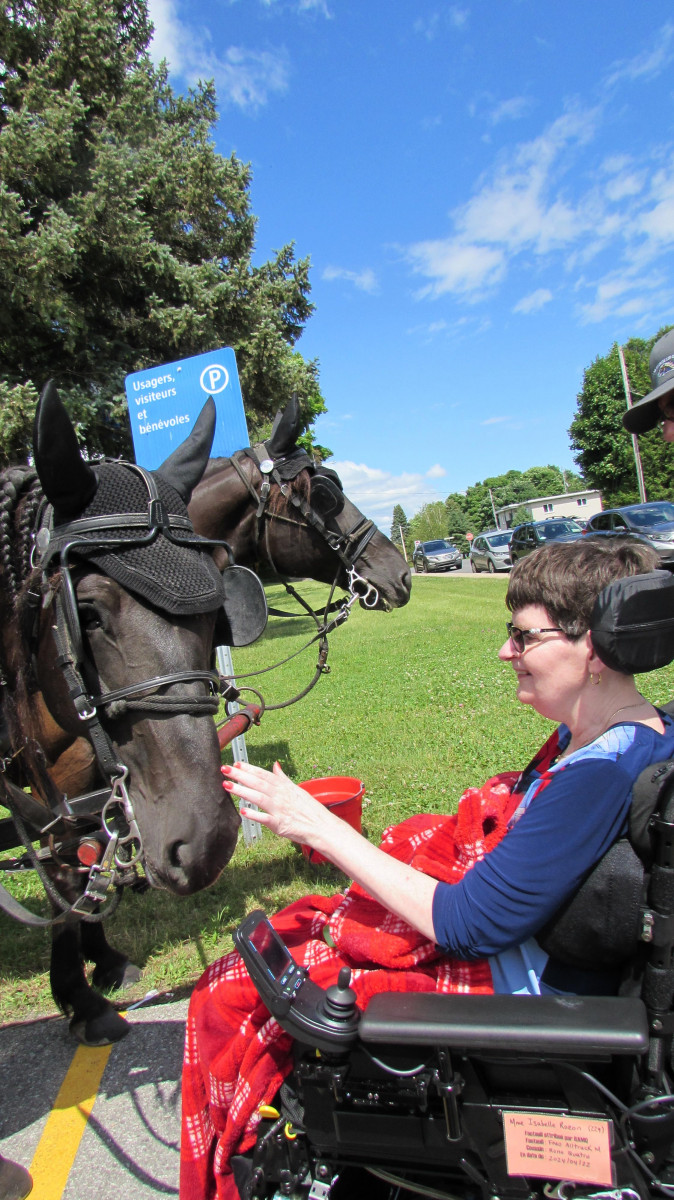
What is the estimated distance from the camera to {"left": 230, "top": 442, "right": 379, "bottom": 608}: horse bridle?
14.7 ft

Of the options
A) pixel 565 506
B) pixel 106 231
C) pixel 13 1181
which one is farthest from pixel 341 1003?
pixel 565 506

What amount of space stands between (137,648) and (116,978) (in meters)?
2.47

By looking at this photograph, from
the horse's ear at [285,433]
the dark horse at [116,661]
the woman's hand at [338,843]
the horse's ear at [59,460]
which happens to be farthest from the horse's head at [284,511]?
the woman's hand at [338,843]

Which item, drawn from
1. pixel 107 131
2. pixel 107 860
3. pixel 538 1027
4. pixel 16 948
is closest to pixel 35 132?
pixel 107 131

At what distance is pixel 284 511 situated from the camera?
14.9ft

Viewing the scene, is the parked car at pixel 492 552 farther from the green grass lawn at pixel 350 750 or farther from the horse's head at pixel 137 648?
the horse's head at pixel 137 648

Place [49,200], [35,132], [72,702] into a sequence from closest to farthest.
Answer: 1. [72,702]
2. [35,132]
3. [49,200]

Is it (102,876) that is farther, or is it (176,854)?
(102,876)

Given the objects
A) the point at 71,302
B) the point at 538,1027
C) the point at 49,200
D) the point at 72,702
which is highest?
the point at 49,200

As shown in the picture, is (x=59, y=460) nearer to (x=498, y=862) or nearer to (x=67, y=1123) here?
(x=498, y=862)

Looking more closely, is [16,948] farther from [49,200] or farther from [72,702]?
[49,200]

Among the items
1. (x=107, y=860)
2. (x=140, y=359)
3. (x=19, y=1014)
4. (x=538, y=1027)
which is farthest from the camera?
(x=140, y=359)

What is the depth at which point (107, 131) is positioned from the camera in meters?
13.6

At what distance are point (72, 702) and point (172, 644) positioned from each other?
0.38 metres
